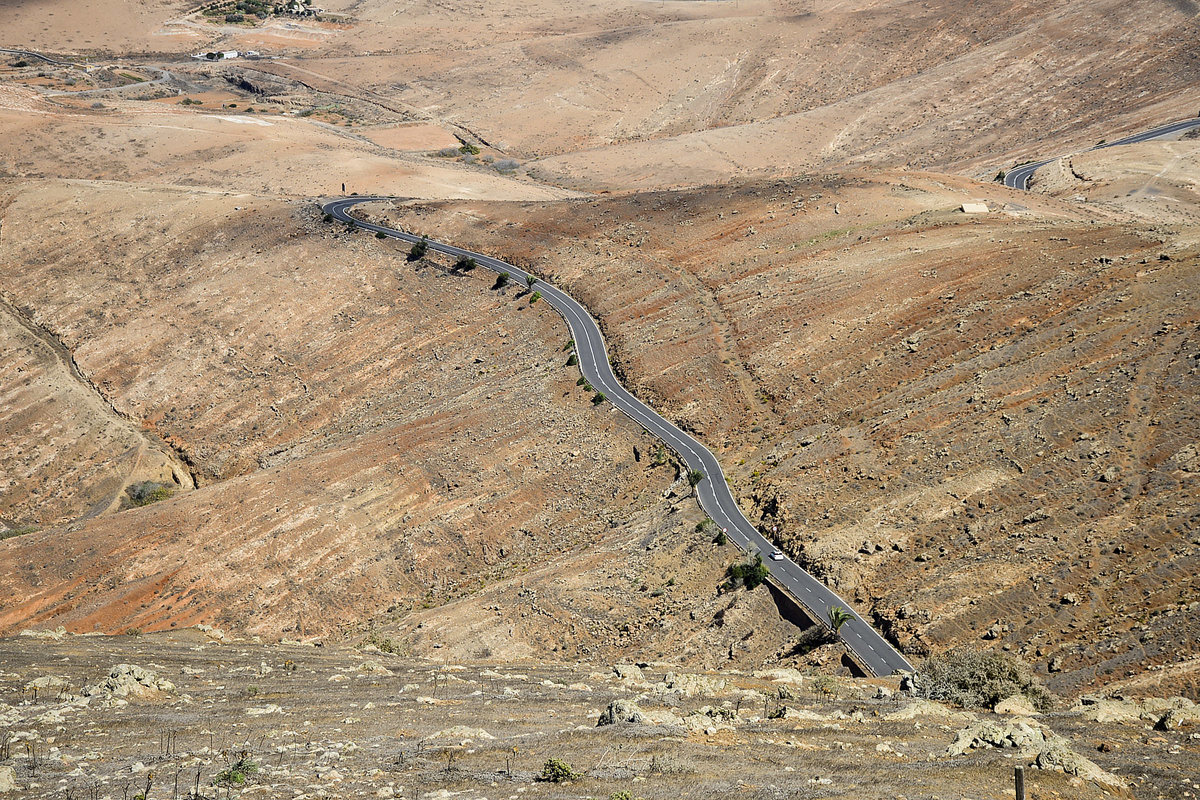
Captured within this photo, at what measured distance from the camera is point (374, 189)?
89625 millimetres

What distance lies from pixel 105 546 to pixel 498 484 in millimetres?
17047

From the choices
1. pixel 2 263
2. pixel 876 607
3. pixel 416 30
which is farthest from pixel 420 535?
pixel 416 30

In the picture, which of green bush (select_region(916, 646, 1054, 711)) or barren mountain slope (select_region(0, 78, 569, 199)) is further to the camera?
barren mountain slope (select_region(0, 78, 569, 199))

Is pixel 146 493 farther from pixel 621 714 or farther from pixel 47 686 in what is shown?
pixel 621 714

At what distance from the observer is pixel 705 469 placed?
4497 centimetres

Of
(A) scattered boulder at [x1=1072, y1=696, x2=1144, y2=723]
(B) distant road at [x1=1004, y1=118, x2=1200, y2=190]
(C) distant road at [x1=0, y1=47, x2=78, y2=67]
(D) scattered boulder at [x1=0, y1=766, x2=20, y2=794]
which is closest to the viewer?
(D) scattered boulder at [x1=0, y1=766, x2=20, y2=794]

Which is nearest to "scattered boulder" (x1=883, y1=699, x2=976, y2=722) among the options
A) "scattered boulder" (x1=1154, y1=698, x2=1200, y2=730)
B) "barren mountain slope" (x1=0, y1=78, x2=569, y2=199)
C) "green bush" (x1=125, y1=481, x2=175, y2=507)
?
"scattered boulder" (x1=1154, y1=698, x2=1200, y2=730)

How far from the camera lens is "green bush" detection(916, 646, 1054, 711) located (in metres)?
25.3

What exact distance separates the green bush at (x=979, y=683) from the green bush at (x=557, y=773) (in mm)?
11060

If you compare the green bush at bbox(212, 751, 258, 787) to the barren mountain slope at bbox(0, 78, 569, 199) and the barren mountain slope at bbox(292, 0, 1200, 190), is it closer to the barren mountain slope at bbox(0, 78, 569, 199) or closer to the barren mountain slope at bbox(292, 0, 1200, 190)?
the barren mountain slope at bbox(0, 78, 569, 199)

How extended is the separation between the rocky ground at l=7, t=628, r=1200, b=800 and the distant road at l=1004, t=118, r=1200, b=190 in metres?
63.9

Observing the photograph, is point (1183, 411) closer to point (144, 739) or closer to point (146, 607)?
point (144, 739)

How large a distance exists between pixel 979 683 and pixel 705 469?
2023 centimetres

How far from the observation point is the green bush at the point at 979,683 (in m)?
25.3
